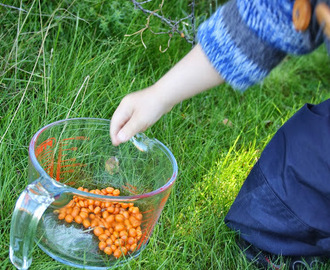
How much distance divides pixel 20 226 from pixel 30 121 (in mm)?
536

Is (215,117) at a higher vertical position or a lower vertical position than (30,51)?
lower

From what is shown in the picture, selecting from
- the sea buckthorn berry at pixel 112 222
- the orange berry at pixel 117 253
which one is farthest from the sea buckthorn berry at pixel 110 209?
the orange berry at pixel 117 253

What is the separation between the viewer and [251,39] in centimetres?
98

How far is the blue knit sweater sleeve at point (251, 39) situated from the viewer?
37.8 inches

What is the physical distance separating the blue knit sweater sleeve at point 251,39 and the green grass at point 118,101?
0.50 meters

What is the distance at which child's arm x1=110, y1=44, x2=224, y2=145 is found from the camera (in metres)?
1.04

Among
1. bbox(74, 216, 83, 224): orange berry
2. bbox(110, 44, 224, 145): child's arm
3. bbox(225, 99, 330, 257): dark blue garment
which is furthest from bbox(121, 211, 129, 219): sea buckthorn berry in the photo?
bbox(225, 99, 330, 257): dark blue garment

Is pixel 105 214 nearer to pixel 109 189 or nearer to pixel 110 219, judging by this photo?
pixel 110 219

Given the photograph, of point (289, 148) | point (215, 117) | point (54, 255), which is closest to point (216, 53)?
point (289, 148)

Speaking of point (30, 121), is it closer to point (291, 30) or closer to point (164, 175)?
point (164, 175)

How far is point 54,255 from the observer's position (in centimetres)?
121

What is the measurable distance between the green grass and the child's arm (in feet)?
1.18

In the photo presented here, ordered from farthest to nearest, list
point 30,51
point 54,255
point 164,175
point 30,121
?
point 30,51 < point 30,121 < point 164,175 < point 54,255

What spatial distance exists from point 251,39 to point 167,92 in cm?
20
